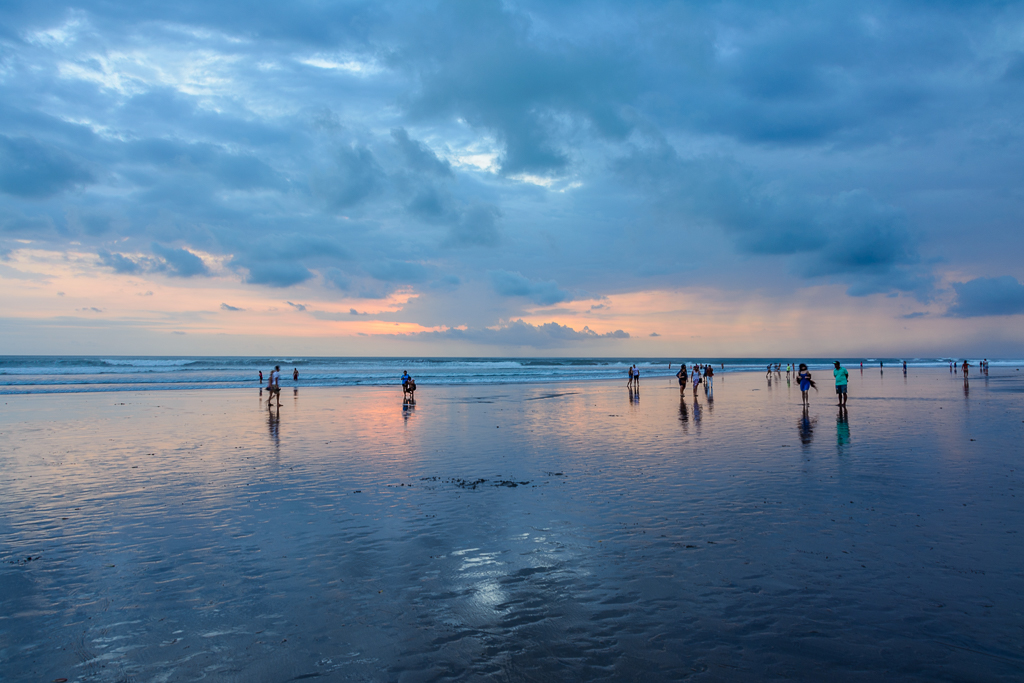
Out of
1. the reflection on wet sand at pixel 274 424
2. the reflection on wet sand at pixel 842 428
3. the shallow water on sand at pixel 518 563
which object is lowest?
the reflection on wet sand at pixel 842 428

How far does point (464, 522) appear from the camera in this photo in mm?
9109

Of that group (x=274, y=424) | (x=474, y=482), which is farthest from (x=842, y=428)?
(x=274, y=424)

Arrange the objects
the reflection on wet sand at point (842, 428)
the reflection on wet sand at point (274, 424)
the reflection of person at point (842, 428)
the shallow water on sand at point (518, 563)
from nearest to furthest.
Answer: the shallow water on sand at point (518, 563), the reflection on wet sand at point (842, 428), the reflection of person at point (842, 428), the reflection on wet sand at point (274, 424)

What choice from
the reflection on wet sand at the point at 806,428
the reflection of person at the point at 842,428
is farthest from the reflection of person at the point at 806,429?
the reflection of person at the point at 842,428

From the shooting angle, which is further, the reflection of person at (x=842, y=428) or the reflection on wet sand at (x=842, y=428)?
the reflection of person at (x=842, y=428)

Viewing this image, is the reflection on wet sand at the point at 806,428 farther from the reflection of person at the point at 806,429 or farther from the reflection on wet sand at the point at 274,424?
the reflection on wet sand at the point at 274,424

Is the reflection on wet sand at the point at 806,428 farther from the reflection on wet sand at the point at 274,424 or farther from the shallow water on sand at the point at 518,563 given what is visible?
the reflection on wet sand at the point at 274,424

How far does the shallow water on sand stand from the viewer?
16.6ft

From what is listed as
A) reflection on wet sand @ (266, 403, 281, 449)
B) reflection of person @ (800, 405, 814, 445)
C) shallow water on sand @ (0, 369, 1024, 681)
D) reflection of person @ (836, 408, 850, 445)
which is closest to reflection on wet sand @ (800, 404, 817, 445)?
reflection of person @ (800, 405, 814, 445)

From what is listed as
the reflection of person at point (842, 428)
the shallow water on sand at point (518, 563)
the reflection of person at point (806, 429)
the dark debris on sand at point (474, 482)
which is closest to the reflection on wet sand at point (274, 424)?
the shallow water on sand at point (518, 563)

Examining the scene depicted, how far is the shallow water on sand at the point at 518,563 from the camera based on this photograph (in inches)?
199

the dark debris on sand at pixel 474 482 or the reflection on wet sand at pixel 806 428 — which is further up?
the dark debris on sand at pixel 474 482

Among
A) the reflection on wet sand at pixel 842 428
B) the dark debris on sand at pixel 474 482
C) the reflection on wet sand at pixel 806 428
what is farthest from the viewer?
the reflection on wet sand at pixel 806 428

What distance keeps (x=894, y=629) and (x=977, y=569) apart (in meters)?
2.43
